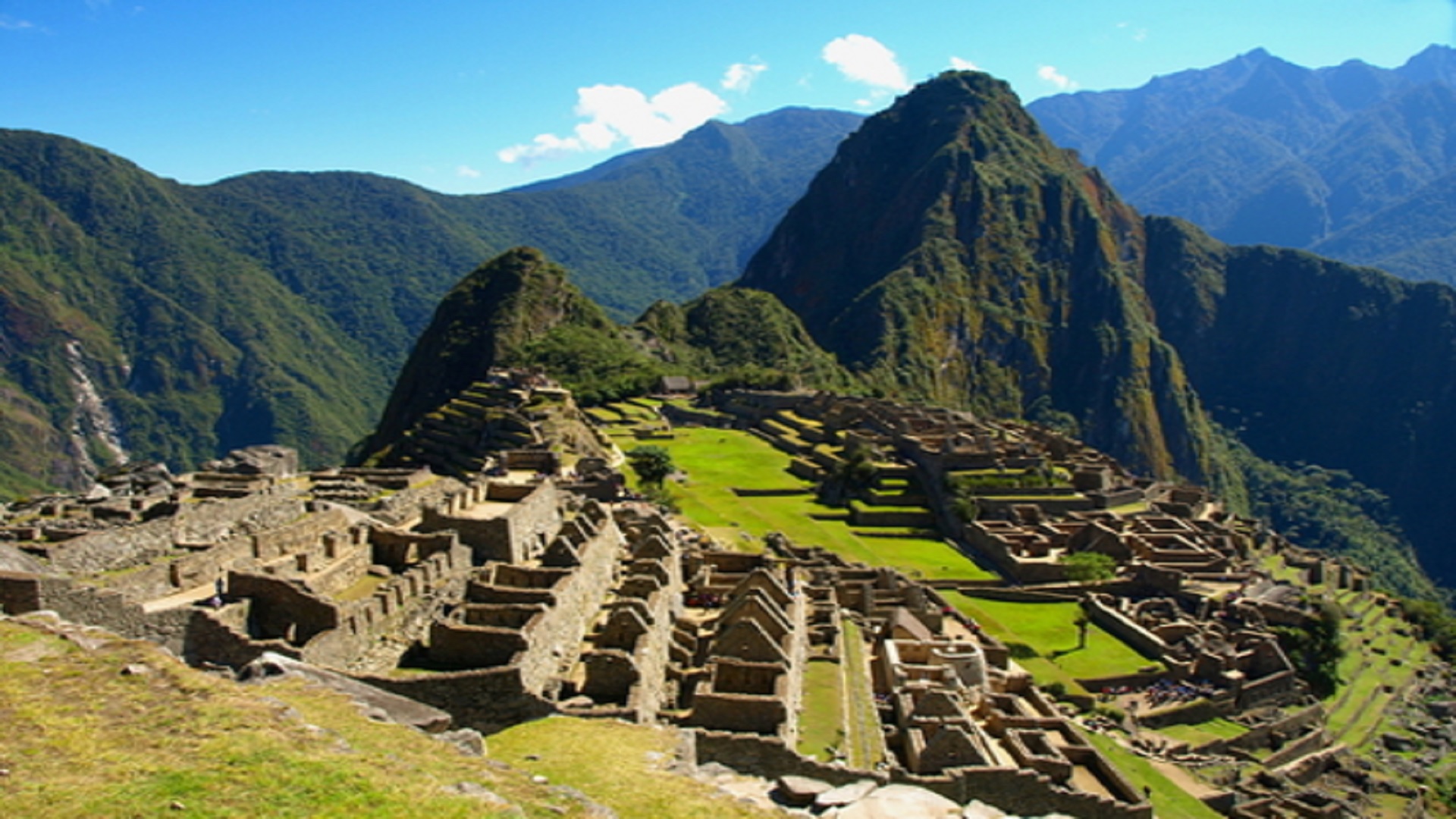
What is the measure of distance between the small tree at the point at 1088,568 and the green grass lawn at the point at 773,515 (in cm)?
437

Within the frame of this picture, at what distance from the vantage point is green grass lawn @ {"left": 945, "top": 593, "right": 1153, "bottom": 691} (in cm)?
4253

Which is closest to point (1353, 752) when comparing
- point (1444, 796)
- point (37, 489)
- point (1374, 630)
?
point (1444, 796)

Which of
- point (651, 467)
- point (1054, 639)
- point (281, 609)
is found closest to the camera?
point (281, 609)

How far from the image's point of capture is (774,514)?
205 feet

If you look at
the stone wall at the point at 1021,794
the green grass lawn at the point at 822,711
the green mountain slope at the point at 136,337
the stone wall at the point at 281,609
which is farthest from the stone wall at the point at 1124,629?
the green mountain slope at the point at 136,337

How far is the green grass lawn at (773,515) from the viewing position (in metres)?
55.2

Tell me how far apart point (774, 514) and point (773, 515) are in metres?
0.42

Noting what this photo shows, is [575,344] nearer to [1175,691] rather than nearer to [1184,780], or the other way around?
[1175,691]

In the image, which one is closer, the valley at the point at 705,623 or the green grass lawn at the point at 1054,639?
the valley at the point at 705,623

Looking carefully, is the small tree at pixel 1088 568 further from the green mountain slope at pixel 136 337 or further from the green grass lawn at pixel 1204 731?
the green mountain slope at pixel 136 337

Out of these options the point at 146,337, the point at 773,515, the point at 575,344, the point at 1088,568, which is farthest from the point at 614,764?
the point at 146,337

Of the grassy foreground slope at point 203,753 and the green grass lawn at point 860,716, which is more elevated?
the grassy foreground slope at point 203,753

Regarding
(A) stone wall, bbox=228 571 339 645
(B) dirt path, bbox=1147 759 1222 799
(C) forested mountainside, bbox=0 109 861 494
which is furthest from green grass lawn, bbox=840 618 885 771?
(C) forested mountainside, bbox=0 109 861 494

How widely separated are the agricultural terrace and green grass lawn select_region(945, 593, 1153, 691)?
4097 millimetres
